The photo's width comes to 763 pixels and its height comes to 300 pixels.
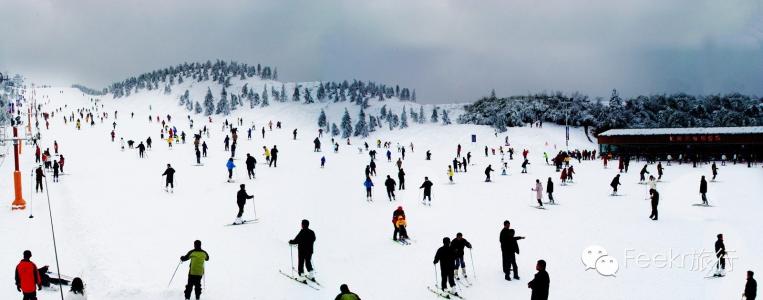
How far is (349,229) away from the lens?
680 inches

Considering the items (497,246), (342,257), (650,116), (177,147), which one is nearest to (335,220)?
(342,257)

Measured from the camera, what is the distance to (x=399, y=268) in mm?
12984

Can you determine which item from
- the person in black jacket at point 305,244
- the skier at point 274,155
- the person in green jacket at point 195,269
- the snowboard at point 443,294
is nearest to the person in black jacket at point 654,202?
the snowboard at point 443,294

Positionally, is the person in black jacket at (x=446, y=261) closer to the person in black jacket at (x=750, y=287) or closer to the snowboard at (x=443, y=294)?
the snowboard at (x=443, y=294)

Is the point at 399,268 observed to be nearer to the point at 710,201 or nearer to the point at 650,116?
the point at 710,201

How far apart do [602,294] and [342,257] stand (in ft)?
20.0

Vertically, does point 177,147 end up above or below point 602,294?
above

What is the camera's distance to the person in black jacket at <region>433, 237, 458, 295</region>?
10820 millimetres

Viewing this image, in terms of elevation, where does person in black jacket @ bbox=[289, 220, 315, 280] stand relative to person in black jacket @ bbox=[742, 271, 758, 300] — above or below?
above

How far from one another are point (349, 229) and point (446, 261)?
6.83 metres

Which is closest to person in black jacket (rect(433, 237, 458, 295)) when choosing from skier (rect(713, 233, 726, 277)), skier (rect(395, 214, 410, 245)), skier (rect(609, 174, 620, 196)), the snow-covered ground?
the snow-covered ground

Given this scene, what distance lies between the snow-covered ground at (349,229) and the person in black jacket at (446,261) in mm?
370

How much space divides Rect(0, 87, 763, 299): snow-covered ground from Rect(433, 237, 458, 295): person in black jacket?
0.37m

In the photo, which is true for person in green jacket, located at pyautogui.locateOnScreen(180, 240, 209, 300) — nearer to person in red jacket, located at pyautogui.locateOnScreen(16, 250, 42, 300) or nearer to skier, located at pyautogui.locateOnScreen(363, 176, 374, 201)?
person in red jacket, located at pyautogui.locateOnScreen(16, 250, 42, 300)
